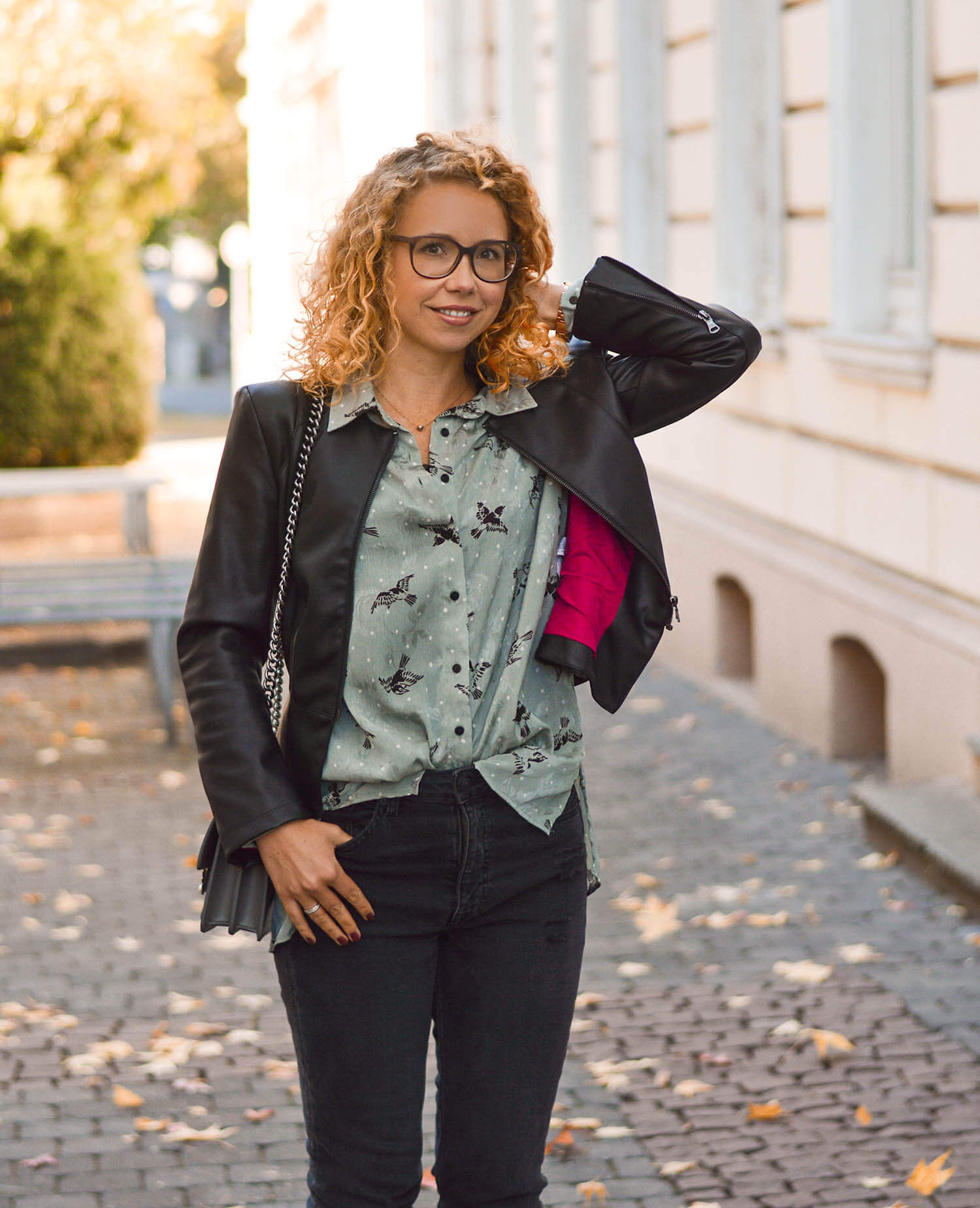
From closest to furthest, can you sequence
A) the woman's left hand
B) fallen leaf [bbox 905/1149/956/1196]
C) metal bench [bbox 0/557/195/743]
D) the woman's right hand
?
the woman's right hand, the woman's left hand, fallen leaf [bbox 905/1149/956/1196], metal bench [bbox 0/557/195/743]

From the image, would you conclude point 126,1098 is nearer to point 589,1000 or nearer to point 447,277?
point 589,1000

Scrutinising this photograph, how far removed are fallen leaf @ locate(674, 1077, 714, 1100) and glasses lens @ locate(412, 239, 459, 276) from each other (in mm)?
2467

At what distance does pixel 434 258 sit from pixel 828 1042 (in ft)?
8.99

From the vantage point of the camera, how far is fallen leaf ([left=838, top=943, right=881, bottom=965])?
524cm

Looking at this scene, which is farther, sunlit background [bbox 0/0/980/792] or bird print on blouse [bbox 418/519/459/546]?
sunlit background [bbox 0/0/980/792]

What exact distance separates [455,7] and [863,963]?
1172cm

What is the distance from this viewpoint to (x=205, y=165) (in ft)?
140


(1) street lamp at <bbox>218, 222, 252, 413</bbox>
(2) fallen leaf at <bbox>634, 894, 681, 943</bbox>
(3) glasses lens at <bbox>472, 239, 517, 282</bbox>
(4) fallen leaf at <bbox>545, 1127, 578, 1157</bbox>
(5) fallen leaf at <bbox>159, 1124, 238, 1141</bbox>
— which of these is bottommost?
(4) fallen leaf at <bbox>545, 1127, 578, 1157</bbox>

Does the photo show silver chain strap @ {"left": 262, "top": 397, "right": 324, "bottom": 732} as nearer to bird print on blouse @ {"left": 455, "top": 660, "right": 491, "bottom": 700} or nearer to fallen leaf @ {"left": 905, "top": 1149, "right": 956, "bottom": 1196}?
bird print on blouse @ {"left": 455, "top": 660, "right": 491, "bottom": 700}

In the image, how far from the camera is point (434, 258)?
8.45 feet

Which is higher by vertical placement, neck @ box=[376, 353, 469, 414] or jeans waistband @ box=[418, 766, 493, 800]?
neck @ box=[376, 353, 469, 414]

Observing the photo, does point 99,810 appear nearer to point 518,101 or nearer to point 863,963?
point 863,963

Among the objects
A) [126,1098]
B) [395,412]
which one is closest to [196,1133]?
[126,1098]

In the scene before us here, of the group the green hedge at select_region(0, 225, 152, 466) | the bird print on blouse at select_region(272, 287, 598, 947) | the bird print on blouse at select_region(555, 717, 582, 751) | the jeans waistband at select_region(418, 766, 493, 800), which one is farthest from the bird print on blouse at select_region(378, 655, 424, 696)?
the green hedge at select_region(0, 225, 152, 466)
